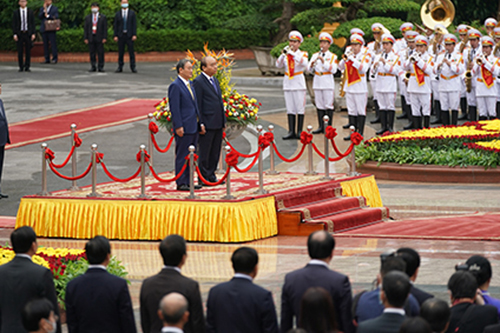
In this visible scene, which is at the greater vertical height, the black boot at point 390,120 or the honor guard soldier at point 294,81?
the honor guard soldier at point 294,81

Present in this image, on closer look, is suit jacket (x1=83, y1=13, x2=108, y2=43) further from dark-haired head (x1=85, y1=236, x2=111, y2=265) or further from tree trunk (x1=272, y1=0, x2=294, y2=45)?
dark-haired head (x1=85, y1=236, x2=111, y2=265)

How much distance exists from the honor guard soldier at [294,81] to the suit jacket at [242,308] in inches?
542

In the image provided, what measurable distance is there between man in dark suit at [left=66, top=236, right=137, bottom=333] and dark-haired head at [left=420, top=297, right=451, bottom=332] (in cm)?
202

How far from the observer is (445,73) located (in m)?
21.3

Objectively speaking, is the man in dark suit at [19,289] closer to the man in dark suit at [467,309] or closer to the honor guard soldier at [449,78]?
the man in dark suit at [467,309]

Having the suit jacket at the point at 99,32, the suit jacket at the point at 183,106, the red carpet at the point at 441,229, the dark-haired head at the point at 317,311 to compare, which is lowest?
the red carpet at the point at 441,229

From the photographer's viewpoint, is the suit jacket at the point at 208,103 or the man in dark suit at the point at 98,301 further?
the suit jacket at the point at 208,103

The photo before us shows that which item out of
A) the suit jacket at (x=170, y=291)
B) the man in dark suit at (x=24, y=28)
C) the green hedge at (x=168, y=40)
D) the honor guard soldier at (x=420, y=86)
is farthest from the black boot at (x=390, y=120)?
the green hedge at (x=168, y=40)

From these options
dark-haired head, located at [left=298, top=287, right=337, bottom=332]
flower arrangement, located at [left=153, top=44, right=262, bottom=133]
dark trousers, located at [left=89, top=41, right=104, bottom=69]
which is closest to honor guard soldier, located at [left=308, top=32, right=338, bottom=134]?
flower arrangement, located at [left=153, top=44, right=262, bottom=133]

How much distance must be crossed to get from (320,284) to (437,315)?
909 mm

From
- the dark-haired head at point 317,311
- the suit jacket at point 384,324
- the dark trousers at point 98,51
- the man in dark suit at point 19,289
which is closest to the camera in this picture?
the dark-haired head at point 317,311

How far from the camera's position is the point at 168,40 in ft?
119

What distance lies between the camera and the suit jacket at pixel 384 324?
5.40 m

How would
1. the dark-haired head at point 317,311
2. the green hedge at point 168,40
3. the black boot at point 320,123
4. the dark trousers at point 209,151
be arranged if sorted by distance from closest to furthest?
the dark-haired head at point 317,311
the dark trousers at point 209,151
the black boot at point 320,123
the green hedge at point 168,40
